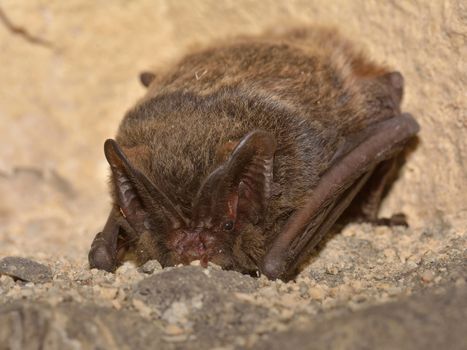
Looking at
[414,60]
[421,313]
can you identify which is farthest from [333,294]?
[414,60]

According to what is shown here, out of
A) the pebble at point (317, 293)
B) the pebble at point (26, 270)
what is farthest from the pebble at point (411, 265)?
the pebble at point (26, 270)

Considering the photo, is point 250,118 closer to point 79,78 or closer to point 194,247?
point 194,247

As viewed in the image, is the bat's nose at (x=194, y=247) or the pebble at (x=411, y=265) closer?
the bat's nose at (x=194, y=247)

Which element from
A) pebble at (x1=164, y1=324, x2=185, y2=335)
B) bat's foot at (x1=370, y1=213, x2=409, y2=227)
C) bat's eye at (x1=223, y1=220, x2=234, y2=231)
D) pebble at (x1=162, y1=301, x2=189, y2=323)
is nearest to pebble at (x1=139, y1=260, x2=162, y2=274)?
bat's eye at (x1=223, y1=220, x2=234, y2=231)

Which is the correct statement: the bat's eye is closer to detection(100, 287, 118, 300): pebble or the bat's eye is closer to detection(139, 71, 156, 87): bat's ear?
detection(100, 287, 118, 300): pebble

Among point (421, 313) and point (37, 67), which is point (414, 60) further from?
point (37, 67)

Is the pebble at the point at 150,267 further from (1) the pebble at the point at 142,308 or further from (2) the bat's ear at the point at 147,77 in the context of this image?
(2) the bat's ear at the point at 147,77

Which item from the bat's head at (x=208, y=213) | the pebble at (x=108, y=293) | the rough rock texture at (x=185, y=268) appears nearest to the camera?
the rough rock texture at (x=185, y=268)
